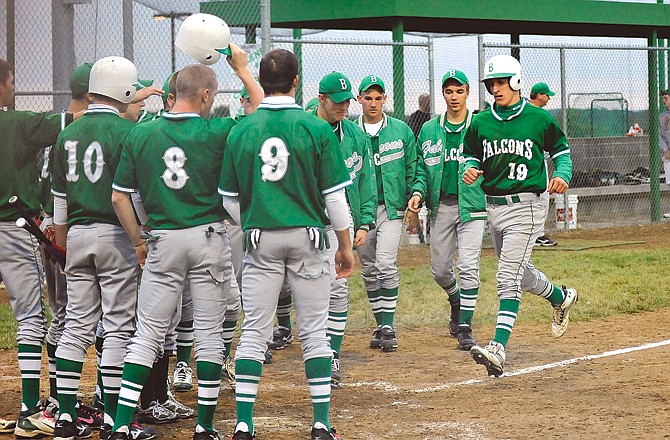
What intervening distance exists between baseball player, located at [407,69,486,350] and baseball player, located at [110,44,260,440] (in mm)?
3031

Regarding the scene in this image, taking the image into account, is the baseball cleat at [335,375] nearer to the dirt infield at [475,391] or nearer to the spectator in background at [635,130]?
the dirt infield at [475,391]

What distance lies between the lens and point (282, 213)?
545 centimetres

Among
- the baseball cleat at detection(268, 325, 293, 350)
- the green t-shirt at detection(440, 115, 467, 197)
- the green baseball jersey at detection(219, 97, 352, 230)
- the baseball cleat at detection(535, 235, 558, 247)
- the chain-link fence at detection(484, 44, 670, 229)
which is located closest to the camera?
the green baseball jersey at detection(219, 97, 352, 230)

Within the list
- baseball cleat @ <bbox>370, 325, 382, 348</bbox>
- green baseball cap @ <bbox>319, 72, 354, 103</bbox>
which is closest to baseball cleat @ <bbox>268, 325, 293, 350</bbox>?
baseball cleat @ <bbox>370, 325, 382, 348</bbox>

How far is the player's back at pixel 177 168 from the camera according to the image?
5.53 meters

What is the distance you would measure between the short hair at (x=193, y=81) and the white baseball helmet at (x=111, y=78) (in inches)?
15.6

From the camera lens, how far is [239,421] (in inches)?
217

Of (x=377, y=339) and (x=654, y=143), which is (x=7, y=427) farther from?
(x=654, y=143)

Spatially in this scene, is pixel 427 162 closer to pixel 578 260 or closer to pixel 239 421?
pixel 239 421

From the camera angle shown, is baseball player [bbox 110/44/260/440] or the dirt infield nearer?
baseball player [bbox 110/44/260/440]

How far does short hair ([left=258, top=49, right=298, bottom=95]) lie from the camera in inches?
218

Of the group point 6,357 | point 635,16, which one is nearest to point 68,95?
point 6,357

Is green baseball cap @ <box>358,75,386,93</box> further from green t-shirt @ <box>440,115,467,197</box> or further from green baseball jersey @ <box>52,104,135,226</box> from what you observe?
green baseball jersey @ <box>52,104,135,226</box>

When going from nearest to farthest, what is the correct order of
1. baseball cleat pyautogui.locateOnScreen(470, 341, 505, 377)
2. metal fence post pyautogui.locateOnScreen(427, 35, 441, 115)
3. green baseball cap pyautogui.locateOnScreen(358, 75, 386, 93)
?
baseball cleat pyautogui.locateOnScreen(470, 341, 505, 377), green baseball cap pyautogui.locateOnScreen(358, 75, 386, 93), metal fence post pyautogui.locateOnScreen(427, 35, 441, 115)
